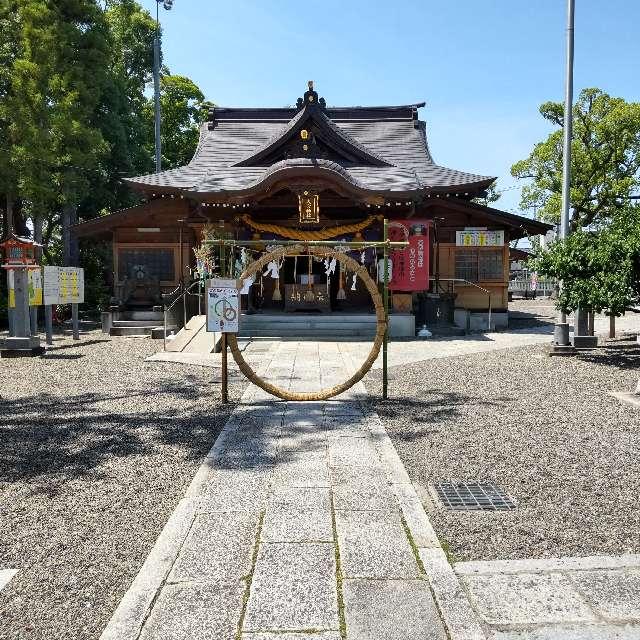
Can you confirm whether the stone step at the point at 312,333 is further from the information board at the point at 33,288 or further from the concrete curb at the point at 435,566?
the concrete curb at the point at 435,566

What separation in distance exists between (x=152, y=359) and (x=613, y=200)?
25.6 metres

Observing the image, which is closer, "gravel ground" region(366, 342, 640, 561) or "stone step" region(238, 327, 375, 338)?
"gravel ground" region(366, 342, 640, 561)

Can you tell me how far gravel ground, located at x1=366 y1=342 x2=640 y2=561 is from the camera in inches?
143

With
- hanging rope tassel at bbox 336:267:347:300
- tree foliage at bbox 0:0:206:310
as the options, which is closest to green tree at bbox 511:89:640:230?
hanging rope tassel at bbox 336:267:347:300

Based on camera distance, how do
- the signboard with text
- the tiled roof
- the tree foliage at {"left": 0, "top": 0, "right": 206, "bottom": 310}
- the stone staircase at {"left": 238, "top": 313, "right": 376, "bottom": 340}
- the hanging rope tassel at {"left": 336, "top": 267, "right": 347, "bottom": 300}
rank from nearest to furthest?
the stone staircase at {"left": 238, "top": 313, "right": 376, "bottom": 340} → the tiled roof → the tree foliage at {"left": 0, "top": 0, "right": 206, "bottom": 310} → the hanging rope tassel at {"left": 336, "top": 267, "right": 347, "bottom": 300} → the signboard with text

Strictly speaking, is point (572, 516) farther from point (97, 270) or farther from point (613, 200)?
point (613, 200)

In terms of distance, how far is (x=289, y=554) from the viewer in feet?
10.8

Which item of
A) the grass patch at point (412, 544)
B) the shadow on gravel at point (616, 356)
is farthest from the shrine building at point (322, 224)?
the grass patch at point (412, 544)

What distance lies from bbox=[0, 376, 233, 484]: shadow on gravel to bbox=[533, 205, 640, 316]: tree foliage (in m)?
7.08

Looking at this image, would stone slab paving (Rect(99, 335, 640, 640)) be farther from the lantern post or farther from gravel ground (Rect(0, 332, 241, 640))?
the lantern post

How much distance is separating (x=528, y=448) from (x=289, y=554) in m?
3.16

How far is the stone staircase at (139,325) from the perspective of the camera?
15.7 metres

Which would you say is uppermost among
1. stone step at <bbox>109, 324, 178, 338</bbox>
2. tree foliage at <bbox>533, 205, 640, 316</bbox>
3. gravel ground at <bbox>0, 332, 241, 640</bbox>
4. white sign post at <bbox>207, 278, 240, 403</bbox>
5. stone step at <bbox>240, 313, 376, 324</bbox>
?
tree foliage at <bbox>533, 205, 640, 316</bbox>

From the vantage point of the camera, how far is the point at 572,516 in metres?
3.91
